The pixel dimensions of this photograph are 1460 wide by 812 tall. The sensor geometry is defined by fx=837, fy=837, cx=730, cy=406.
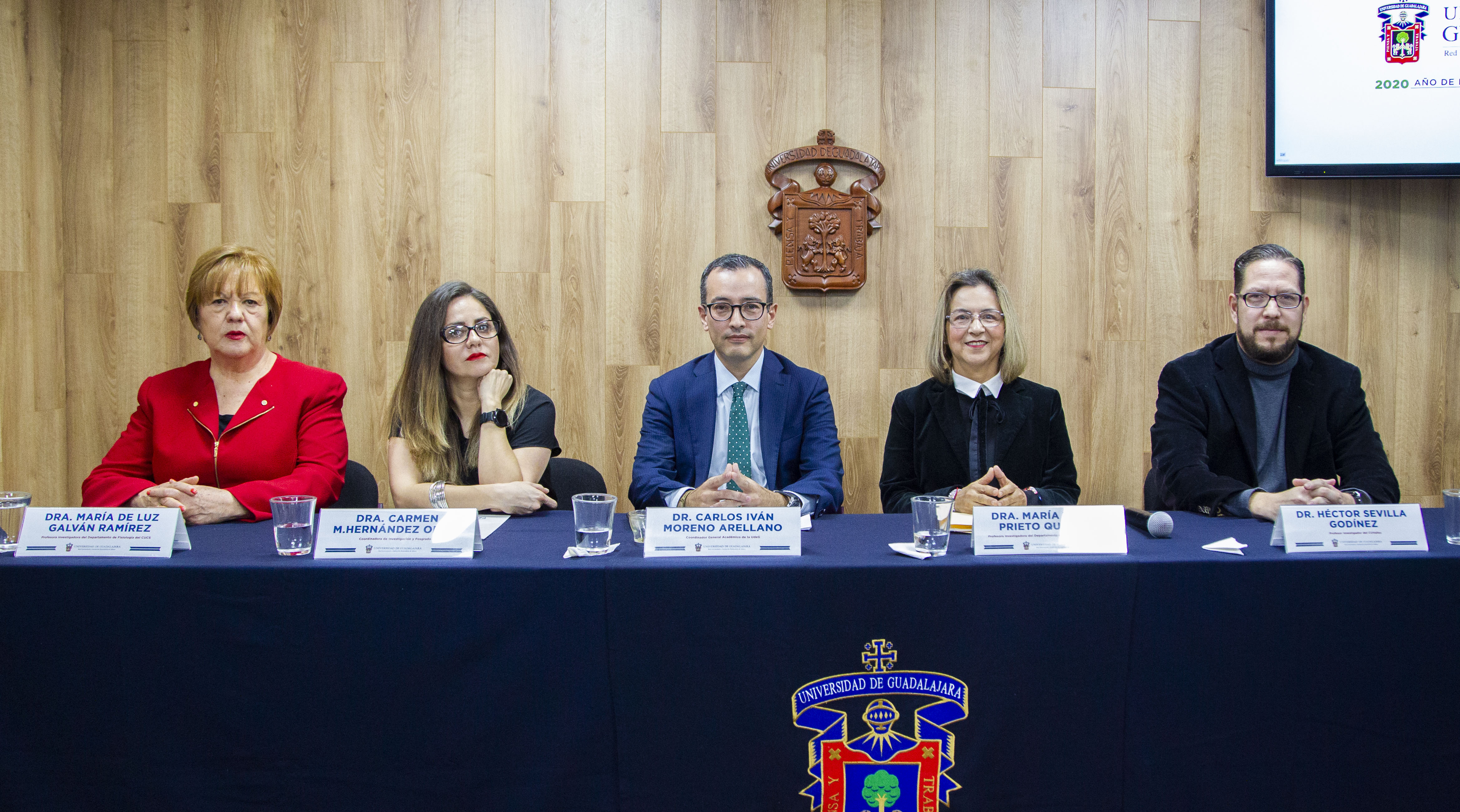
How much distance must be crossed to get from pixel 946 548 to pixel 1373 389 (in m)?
2.70

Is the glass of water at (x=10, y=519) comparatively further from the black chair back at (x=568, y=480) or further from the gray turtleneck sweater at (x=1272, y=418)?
the gray turtleneck sweater at (x=1272, y=418)

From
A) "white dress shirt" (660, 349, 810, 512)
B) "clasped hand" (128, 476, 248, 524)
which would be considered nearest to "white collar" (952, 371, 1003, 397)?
"white dress shirt" (660, 349, 810, 512)

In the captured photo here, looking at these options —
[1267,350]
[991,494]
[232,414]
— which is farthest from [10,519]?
[1267,350]

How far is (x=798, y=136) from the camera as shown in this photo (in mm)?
3025

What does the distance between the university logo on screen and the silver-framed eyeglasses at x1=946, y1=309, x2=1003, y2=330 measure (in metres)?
1.20

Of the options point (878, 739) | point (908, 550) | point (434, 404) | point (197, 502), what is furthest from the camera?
point (434, 404)

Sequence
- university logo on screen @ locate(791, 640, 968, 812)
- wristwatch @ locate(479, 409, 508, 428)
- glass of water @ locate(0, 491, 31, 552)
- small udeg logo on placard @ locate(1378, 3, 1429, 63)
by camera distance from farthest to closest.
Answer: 1. small udeg logo on placard @ locate(1378, 3, 1429, 63)
2. wristwatch @ locate(479, 409, 508, 428)
3. glass of water @ locate(0, 491, 31, 552)
4. university logo on screen @ locate(791, 640, 968, 812)

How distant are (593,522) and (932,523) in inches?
22.2

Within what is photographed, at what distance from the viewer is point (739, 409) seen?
89.5 inches

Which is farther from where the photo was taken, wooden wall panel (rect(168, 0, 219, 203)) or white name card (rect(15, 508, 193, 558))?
wooden wall panel (rect(168, 0, 219, 203))

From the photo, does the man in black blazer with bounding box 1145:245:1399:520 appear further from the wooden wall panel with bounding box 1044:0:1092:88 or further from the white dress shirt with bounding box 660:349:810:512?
the wooden wall panel with bounding box 1044:0:1092:88

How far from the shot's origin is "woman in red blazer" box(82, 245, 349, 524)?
6.64 ft

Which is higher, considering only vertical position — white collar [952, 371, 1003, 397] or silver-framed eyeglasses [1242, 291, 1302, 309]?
silver-framed eyeglasses [1242, 291, 1302, 309]

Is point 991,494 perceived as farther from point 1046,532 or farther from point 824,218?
point 824,218
